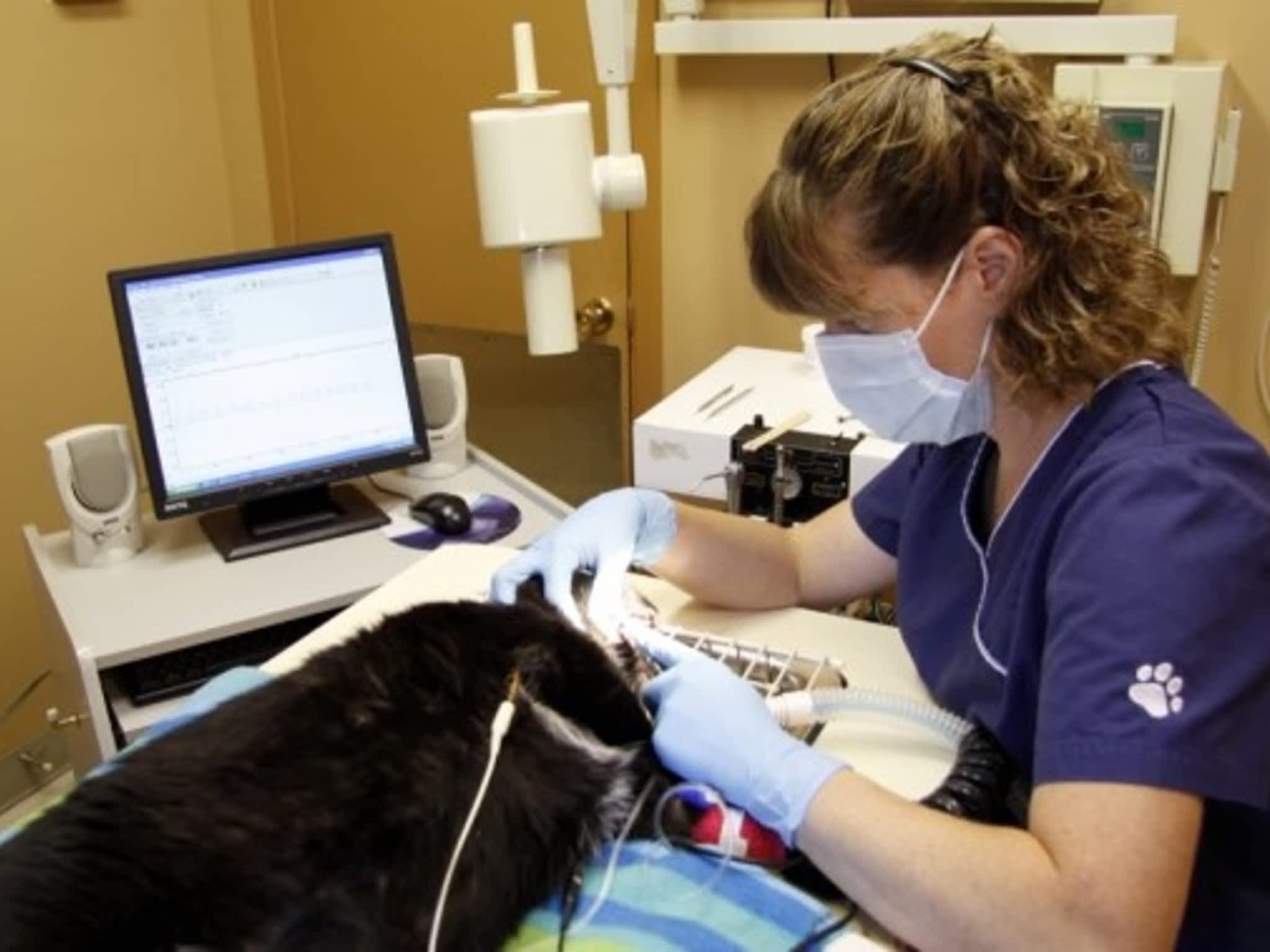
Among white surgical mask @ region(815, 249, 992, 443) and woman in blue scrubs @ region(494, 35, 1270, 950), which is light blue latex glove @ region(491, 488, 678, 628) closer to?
woman in blue scrubs @ region(494, 35, 1270, 950)

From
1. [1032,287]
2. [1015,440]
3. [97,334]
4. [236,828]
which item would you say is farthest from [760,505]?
[97,334]

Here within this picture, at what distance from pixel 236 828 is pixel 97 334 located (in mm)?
1986

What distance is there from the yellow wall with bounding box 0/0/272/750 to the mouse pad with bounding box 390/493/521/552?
960mm

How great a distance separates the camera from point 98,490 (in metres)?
1.77

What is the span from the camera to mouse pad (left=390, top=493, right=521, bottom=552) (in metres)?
1.83

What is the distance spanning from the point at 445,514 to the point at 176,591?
39cm

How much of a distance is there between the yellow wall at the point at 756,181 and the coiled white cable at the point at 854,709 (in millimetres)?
894

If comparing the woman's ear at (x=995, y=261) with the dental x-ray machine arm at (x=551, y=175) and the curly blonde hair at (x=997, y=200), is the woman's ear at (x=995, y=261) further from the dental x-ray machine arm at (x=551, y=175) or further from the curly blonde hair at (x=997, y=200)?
the dental x-ray machine arm at (x=551, y=175)

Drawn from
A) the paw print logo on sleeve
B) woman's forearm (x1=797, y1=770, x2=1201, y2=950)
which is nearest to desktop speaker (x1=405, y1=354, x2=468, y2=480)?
woman's forearm (x1=797, y1=770, x2=1201, y2=950)

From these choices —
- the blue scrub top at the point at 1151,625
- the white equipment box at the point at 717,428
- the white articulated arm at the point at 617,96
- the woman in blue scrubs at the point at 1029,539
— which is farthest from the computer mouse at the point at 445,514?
the blue scrub top at the point at 1151,625

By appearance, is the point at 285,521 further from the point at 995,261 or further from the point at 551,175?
the point at 995,261

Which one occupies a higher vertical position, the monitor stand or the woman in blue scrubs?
the woman in blue scrubs

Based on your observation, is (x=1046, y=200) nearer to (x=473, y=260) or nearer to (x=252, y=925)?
(x=252, y=925)

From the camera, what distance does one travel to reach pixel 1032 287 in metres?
0.98
